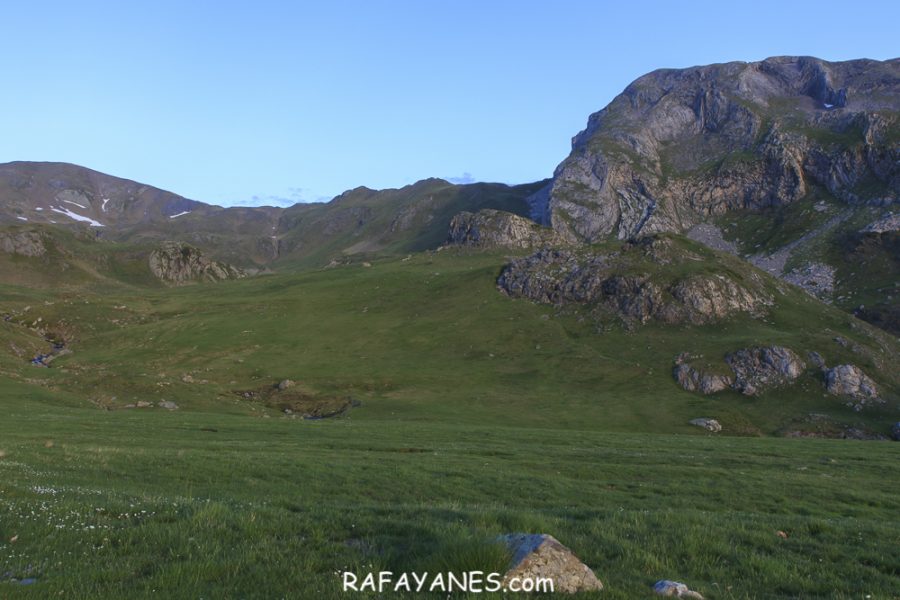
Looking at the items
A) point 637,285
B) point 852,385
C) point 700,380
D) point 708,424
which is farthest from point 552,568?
point 637,285

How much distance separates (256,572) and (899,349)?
143612 millimetres

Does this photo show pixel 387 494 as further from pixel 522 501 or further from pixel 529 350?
pixel 529 350

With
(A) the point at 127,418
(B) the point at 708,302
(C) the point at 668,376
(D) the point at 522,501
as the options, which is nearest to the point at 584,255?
(B) the point at 708,302

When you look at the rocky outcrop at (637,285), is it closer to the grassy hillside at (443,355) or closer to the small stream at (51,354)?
the grassy hillside at (443,355)

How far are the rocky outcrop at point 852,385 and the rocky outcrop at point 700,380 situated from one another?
16294mm

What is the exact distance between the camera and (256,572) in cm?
1032

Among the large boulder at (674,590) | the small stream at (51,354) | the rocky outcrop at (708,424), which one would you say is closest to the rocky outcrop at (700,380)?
the rocky outcrop at (708,424)

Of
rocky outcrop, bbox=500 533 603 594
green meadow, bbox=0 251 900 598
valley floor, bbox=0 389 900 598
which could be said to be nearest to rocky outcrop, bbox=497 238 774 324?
green meadow, bbox=0 251 900 598

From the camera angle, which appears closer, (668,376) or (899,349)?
(668,376)

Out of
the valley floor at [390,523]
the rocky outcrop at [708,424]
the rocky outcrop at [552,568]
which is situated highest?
the rocky outcrop at [552,568]

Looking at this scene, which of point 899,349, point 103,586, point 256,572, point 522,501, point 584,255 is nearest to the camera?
point 103,586

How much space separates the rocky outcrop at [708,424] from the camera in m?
86.7

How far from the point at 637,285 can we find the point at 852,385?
48122 mm

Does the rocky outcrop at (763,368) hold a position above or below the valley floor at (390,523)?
below
